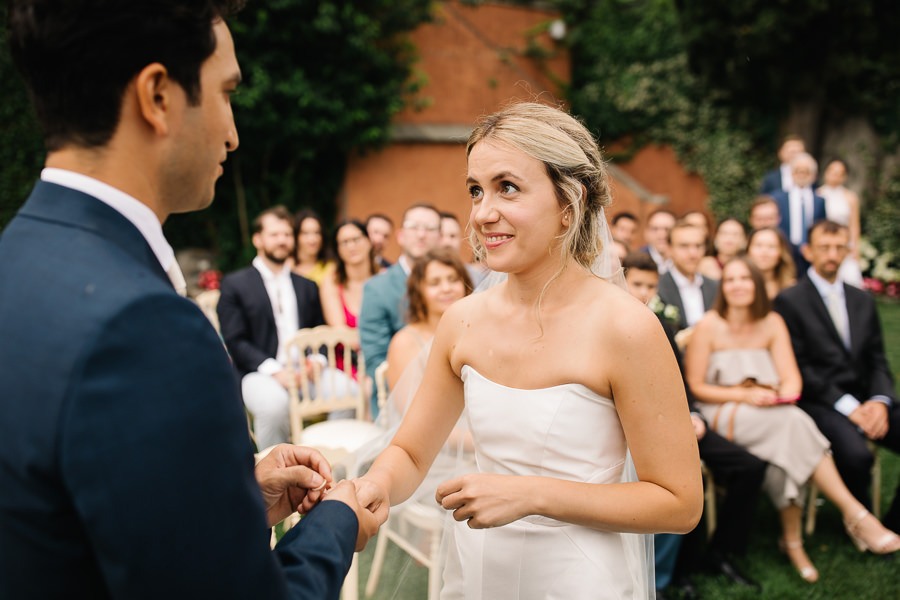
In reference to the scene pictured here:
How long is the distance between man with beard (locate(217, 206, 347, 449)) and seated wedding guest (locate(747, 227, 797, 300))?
3724mm

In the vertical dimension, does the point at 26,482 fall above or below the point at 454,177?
below

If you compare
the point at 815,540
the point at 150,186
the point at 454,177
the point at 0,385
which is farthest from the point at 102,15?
the point at 454,177

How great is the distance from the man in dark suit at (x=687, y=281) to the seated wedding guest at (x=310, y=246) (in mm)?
3291

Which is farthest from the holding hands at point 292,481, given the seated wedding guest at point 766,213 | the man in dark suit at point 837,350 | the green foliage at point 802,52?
the green foliage at point 802,52

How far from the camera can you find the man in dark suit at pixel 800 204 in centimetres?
739

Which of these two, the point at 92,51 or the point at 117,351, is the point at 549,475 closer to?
the point at 117,351

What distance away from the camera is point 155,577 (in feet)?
2.66

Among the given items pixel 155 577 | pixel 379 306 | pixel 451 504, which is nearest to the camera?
pixel 155 577

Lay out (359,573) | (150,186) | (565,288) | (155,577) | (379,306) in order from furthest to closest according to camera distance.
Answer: (379,306) < (359,573) < (565,288) < (150,186) < (155,577)

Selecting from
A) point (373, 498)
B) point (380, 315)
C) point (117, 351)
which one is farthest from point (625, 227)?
point (117, 351)

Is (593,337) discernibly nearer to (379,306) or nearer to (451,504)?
(451,504)

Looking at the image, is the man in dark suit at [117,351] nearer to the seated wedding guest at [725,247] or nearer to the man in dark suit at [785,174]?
the seated wedding guest at [725,247]

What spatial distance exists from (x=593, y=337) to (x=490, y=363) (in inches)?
12.6

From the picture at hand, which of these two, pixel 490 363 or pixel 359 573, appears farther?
pixel 359 573
